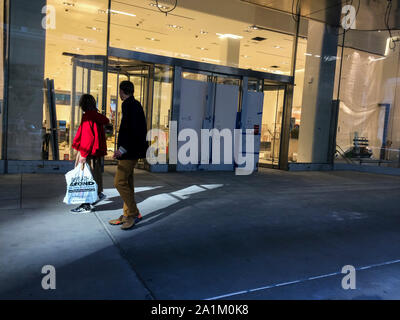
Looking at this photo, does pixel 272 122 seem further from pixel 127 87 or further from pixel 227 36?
pixel 127 87

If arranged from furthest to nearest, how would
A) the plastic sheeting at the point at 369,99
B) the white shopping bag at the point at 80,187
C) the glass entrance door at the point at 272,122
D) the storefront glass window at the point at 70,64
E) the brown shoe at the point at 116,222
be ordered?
the plastic sheeting at the point at 369,99
the glass entrance door at the point at 272,122
the storefront glass window at the point at 70,64
the white shopping bag at the point at 80,187
the brown shoe at the point at 116,222

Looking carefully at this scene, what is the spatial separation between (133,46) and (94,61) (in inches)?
40.1

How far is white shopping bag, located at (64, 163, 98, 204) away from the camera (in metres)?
4.27

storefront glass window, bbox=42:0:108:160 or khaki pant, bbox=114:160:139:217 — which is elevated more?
storefront glass window, bbox=42:0:108:160

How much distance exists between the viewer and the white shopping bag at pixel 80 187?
427 centimetres

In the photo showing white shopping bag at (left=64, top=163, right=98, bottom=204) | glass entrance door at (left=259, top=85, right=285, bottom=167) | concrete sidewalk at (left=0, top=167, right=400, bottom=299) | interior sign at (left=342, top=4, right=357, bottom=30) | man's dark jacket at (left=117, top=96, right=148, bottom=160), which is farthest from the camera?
glass entrance door at (left=259, top=85, right=285, bottom=167)

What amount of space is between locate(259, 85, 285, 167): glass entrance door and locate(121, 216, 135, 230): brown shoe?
23.3 ft

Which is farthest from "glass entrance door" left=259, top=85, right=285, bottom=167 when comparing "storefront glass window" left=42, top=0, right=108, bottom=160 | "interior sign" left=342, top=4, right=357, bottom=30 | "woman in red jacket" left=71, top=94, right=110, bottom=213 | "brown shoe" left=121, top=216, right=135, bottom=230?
"brown shoe" left=121, top=216, right=135, bottom=230

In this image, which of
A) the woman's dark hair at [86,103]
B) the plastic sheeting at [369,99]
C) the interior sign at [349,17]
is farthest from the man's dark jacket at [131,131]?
the plastic sheeting at [369,99]

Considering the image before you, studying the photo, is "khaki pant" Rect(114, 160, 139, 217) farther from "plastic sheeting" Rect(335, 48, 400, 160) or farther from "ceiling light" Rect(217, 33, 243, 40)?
"plastic sheeting" Rect(335, 48, 400, 160)

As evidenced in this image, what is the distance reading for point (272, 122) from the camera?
35.5ft

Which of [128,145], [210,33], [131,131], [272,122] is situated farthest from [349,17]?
[128,145]

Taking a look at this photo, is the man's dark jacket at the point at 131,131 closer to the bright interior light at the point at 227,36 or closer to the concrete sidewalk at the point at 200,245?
the concrete sidewalk at the point at 200,245
